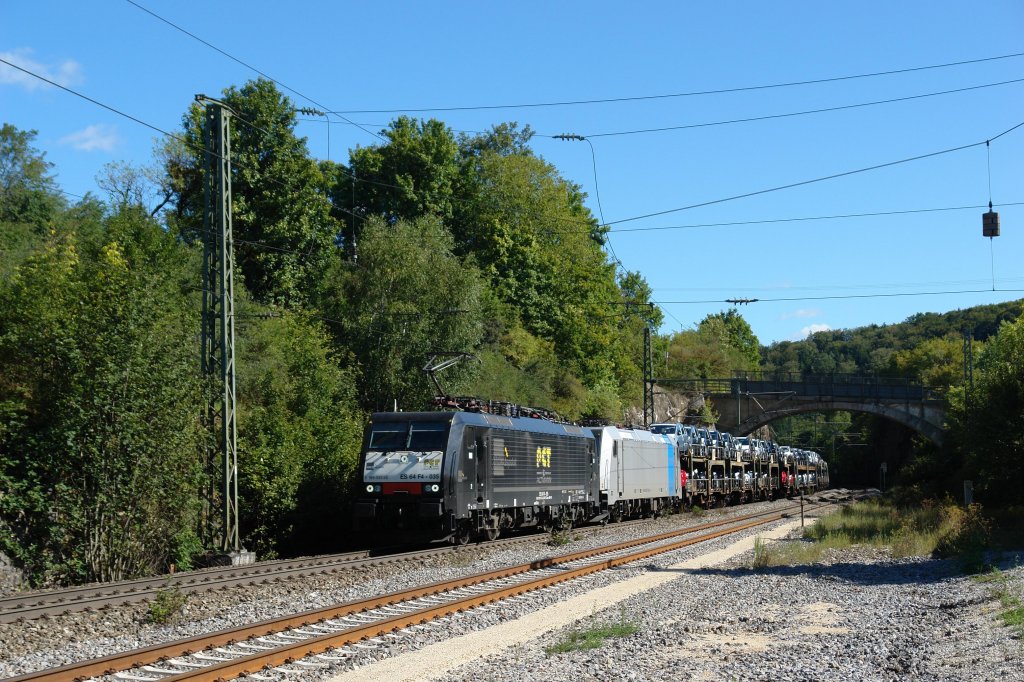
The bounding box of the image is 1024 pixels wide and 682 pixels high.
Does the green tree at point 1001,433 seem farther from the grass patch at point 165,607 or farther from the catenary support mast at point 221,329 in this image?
the grass patch at point 165,607

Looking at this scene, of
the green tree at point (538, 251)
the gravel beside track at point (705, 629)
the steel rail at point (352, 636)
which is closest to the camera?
the steel rail at point (352, 636)

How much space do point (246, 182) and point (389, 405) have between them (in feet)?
48.3

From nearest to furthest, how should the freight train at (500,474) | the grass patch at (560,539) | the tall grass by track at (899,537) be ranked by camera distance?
the tall grass by track at (899,537) < the freight train at (500,474) < the grass patch at (560,539)

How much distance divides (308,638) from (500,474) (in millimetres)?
14003

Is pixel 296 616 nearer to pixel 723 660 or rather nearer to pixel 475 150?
pixel 723 660

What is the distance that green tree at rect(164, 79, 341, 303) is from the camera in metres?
48.4

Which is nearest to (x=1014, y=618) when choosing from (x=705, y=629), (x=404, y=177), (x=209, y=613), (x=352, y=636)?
(x=705, y=629)

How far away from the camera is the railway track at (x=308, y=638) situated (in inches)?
398

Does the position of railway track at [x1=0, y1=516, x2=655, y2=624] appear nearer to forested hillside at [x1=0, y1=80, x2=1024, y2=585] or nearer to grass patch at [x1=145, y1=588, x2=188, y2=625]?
grass patch at [x1=145, y1=588, x2=188, y2=625]

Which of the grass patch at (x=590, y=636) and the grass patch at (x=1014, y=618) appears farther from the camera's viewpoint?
the grass patch at (x=590, y=636)

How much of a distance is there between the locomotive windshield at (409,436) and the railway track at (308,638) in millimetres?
4807

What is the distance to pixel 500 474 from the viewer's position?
84.6 feet

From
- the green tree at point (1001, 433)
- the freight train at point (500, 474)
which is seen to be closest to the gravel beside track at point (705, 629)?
the freight train at point (500, 474)

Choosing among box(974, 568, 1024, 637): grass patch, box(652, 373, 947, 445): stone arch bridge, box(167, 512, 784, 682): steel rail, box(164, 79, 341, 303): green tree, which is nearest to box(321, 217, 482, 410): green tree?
box(164, 79, 341, 303): green tree
